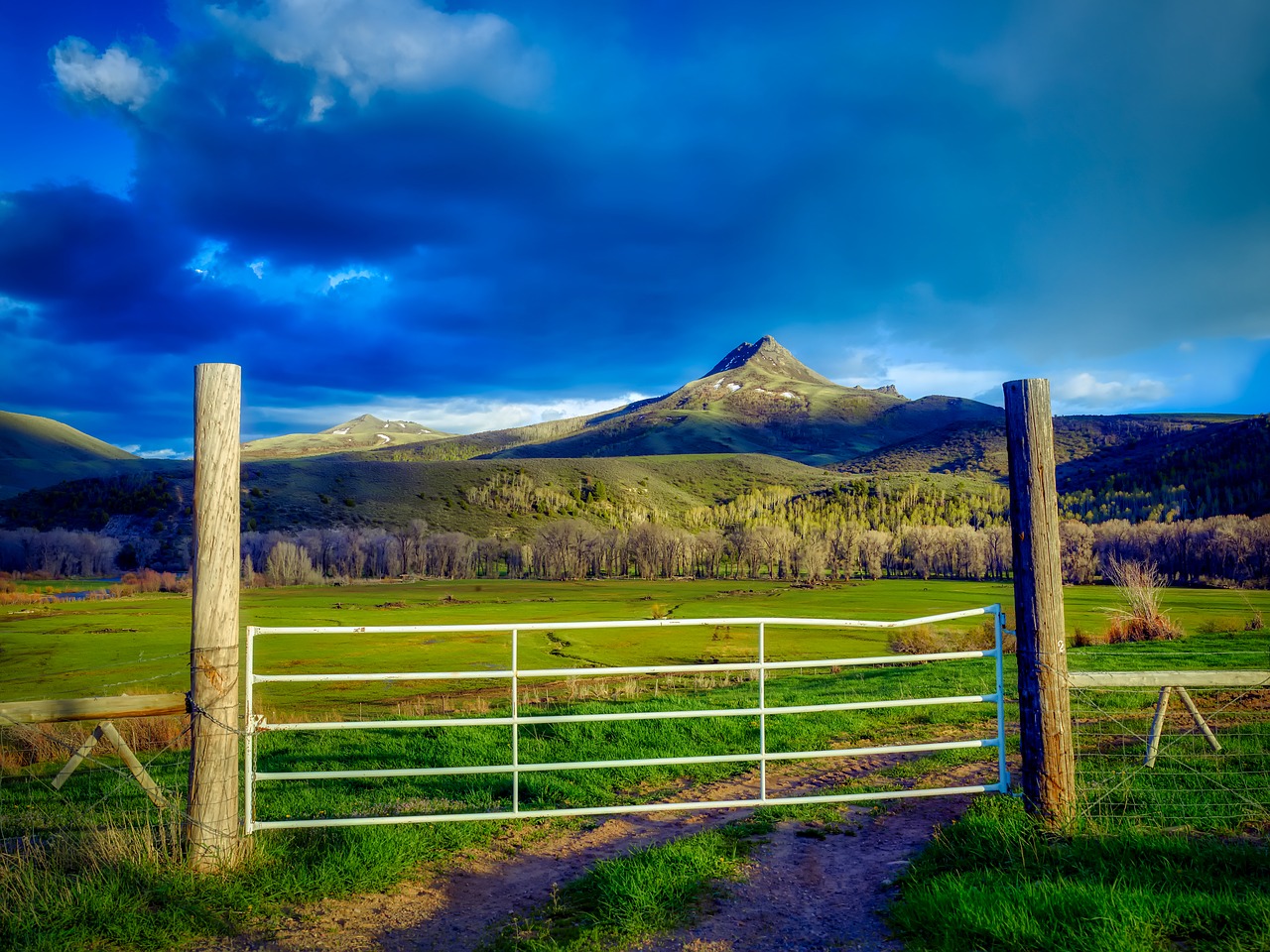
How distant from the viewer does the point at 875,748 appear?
775 cm

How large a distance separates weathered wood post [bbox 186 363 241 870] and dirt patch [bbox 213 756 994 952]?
1086mm

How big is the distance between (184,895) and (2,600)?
64.2 meters

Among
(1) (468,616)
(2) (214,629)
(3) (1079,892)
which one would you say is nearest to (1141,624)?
(3) (1079,892)

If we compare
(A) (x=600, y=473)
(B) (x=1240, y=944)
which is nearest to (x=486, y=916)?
(B) (x=1240, y=944)

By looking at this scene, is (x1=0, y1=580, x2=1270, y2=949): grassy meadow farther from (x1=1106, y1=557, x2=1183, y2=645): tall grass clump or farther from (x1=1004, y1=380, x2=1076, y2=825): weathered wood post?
(x1=1106, y1=557, x2=1183, y2=645): tall grass clump

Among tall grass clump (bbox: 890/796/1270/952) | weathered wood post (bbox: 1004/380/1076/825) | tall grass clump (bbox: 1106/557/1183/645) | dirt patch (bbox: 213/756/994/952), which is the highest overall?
weathered wood post (bbox: 1004/380/1076/825)

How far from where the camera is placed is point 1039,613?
5.54 meters

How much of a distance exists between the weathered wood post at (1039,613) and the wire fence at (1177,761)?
11.4 inches

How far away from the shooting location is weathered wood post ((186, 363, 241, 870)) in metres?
5.06

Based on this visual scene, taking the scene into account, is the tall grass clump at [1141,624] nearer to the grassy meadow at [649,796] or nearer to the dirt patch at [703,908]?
the grassy meadow at [649,796]

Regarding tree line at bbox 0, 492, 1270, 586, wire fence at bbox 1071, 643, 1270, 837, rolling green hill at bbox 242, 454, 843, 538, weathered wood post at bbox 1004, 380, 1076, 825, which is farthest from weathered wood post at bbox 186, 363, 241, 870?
rolling green hill at bbox 242, 454, 843, 538

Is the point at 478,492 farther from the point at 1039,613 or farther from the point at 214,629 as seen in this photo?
the point at 1039,613

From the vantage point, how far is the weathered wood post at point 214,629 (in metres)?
5.06

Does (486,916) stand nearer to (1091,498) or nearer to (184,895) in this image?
(184,895)
